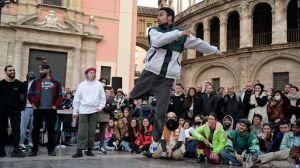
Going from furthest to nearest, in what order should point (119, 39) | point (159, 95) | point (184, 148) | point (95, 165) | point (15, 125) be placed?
point (119, 39)
point (184, 148)
point (15, 125)
point (95, 165)
point (159, 95)

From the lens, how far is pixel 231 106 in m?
10.3

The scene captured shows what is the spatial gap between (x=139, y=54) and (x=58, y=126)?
6016cm

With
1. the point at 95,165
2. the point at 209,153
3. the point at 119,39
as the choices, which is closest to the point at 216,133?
the point at 209,153

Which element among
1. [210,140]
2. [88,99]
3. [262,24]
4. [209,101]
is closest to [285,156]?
[210,140]

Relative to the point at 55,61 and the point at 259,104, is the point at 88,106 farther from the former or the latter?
the point at 55,61

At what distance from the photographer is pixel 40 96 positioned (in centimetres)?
796

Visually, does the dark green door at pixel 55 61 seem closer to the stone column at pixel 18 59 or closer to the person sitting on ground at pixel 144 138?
the stone column at pixel 18 59

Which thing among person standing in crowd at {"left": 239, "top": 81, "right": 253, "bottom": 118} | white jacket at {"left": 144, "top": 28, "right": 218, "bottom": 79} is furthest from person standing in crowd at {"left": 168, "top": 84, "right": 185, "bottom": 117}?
white jacket at {"left": 144, "top": 28, "right": 218, "bottom": 79}

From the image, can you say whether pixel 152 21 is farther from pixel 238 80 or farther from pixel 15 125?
pixel 15 125

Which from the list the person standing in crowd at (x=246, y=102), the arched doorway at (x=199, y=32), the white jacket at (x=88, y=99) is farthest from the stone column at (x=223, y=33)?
the white jacket at (x=88, y=99)

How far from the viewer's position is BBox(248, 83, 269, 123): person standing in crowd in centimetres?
1003

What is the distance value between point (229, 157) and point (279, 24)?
748 inches

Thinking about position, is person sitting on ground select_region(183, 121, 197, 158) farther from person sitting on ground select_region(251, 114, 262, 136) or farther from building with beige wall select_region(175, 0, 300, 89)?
building with beige wall select_region(175, 0, 300, 89)

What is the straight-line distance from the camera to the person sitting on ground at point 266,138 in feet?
29.0
